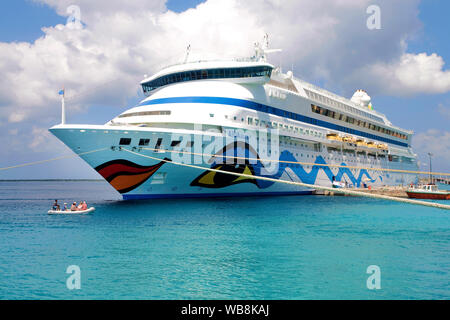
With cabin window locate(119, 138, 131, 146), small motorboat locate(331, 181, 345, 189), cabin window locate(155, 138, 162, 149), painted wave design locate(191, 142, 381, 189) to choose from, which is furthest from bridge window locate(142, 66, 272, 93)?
small motorboat locate(331, 181, 345, 189)

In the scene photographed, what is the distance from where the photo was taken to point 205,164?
25.5 metres

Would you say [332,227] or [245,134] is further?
[245,134]

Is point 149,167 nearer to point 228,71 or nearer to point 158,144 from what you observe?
Result: point 158,144

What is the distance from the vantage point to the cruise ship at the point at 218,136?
23.7 metres

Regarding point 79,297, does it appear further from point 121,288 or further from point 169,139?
point 169,139

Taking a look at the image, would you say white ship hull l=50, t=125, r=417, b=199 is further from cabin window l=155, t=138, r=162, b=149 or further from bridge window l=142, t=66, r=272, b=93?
bridge window l=142, t=66, r=272, b=93

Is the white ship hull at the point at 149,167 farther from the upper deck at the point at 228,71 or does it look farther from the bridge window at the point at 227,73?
the bridge window at the point at 227,73

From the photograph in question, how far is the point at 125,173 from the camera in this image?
80.0 feet

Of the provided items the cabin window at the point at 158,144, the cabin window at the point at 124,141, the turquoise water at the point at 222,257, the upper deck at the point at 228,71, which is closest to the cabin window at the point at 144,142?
the cabin window at the point at 158,144

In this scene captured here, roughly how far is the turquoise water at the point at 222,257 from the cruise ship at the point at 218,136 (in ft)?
12.0

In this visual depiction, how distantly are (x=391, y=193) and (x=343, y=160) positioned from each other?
729cm

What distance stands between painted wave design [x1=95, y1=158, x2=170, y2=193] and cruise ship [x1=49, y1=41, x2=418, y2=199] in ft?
0.21

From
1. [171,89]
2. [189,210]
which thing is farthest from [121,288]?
[171,89]
